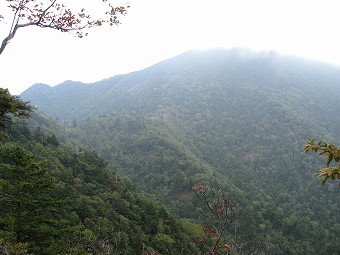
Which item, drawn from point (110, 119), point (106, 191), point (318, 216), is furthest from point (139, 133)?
point (106, 191)

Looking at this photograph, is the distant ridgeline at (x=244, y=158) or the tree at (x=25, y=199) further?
the distant ridgeline at (x=244, y=158)

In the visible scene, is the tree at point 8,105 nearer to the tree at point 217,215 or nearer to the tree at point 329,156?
the tree at point 217,215

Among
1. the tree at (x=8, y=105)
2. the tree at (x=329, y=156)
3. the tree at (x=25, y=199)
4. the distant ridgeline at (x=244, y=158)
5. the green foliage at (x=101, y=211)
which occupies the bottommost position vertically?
the distant ridgeline at (x=244, y=158)

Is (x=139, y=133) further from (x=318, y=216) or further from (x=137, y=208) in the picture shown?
(x=137, y=208)

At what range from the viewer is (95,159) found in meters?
66.1

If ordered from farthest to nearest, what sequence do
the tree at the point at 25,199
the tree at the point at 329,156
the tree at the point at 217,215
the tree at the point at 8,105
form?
1. the tree at the point at 25,199
2. the tree at the point at 8,105
3. the tree at the point at 217,215
4. the tree at the point at 329,156

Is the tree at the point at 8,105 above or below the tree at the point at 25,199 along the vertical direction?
above

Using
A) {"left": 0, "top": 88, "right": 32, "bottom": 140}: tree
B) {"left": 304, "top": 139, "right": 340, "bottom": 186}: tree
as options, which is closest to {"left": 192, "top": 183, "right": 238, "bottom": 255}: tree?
{"left": 304, "top": 139, "right": 340, "bottom": 186}: tree

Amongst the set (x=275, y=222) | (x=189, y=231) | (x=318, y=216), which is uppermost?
(x=189, y=231)

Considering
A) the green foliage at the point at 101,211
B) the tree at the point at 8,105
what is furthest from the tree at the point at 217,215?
the green foliage at the point at 101,211

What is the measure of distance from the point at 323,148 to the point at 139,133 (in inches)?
5118

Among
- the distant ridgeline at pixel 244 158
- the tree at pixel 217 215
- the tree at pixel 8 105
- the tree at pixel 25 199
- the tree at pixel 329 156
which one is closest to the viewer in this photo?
the tree at pixel 329 156

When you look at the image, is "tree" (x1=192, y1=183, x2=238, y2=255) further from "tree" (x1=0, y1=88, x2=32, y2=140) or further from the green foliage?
the green foliage

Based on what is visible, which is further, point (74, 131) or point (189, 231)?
point (74, 131)
